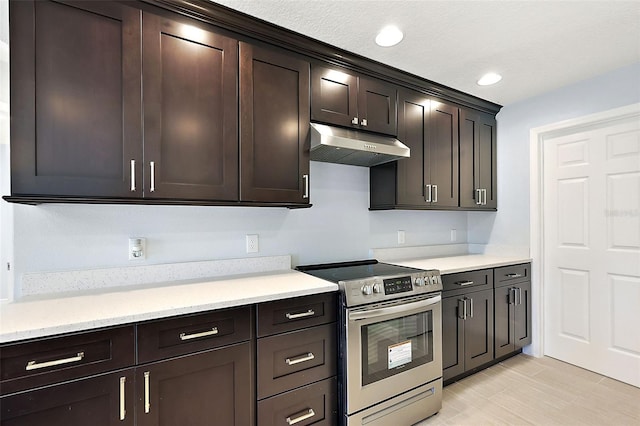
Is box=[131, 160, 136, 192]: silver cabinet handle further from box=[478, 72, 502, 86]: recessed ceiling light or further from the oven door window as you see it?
box=[478, 72, 502, 86]: recessed ceiling light

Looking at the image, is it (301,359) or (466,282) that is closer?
(301,359)

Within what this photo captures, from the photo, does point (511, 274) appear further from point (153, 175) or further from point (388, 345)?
point (153, 175)

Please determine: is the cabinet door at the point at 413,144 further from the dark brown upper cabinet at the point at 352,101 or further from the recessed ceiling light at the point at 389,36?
the recessed ceiling light at the point at 389,36

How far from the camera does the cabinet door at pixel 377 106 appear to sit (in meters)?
2.25

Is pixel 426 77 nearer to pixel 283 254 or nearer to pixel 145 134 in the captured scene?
pixel 283 254

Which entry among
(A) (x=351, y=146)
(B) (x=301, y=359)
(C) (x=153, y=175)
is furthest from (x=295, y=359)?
(A) (x=351, y=146)

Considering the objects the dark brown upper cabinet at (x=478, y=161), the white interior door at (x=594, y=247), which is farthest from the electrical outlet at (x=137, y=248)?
the white interior door at (x=594, y=247)

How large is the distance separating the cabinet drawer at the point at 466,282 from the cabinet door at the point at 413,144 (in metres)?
0.67

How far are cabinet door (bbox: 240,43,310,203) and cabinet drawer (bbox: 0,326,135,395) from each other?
92 cm

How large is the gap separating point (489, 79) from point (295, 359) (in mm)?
2639

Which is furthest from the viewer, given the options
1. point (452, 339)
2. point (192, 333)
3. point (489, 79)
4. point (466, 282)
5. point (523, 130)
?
point (523, 130)

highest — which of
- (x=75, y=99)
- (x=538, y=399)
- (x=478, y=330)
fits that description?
(x=75, y=99)

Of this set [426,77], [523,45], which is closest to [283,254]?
[426,77]

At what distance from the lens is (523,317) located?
9.43 feet
